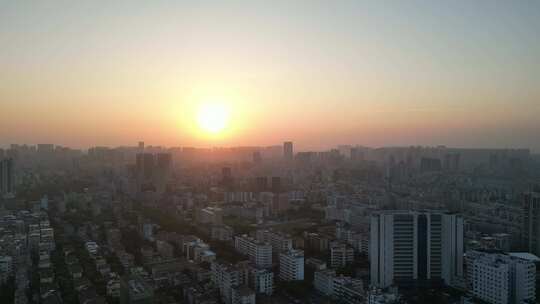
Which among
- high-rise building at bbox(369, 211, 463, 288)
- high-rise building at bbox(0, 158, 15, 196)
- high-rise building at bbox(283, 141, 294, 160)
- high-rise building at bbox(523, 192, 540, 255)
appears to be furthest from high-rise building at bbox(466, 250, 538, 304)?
high-rise building at bbox(283, 141, 294, 160)

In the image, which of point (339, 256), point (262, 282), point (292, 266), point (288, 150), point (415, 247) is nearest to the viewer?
point (262, 282)

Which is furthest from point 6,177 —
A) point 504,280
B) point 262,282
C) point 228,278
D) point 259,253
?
point 504,280

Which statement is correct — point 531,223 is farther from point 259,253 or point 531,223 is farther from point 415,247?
point 259,253

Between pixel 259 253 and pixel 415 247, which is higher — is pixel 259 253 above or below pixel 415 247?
below

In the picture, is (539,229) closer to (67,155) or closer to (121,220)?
(121,220)

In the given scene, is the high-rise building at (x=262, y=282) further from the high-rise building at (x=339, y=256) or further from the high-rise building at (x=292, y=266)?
→ the high-rise building at (x=339, y=256)

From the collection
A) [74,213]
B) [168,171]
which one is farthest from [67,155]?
[74,213]

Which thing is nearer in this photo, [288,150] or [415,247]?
[415,247]
